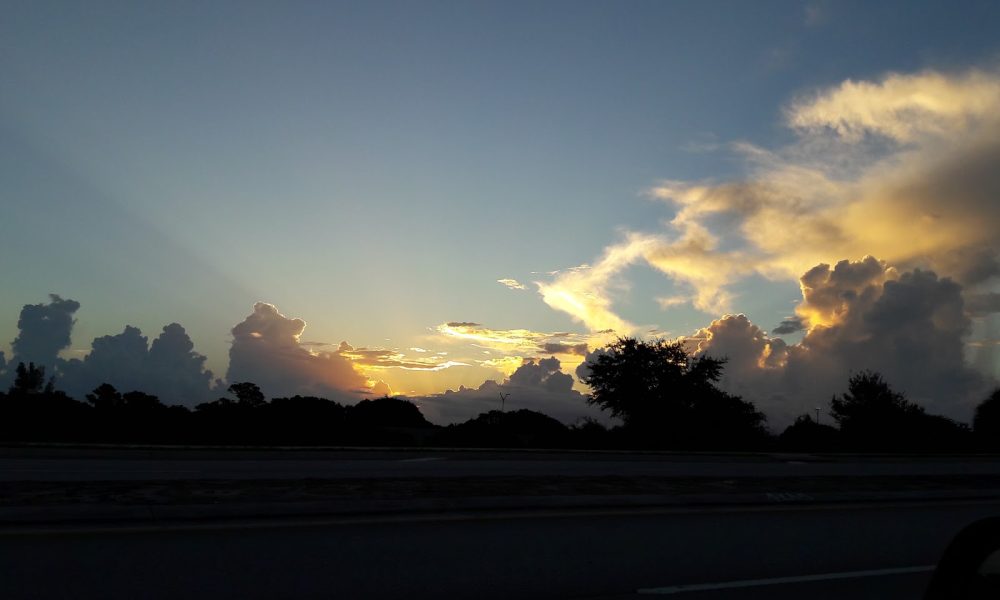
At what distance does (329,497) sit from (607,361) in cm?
5242

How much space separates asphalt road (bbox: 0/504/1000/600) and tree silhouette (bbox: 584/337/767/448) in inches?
1954

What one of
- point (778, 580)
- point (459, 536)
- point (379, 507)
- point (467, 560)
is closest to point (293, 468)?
point (379, 507)

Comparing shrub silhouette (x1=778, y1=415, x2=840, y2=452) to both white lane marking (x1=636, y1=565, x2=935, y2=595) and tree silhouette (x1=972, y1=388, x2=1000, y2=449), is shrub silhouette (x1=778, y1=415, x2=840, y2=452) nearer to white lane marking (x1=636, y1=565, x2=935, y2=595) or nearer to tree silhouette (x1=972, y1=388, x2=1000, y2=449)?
tree silhouette (x1=972, y1=388, x2=1000, y2=449)

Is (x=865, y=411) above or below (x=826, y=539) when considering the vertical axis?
above

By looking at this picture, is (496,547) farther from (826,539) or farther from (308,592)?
(826,539)

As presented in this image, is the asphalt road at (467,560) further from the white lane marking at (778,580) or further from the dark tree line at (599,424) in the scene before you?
the dark tree line at (599,424)

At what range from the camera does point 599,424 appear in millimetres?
61969

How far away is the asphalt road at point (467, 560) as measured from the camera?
7629 mm

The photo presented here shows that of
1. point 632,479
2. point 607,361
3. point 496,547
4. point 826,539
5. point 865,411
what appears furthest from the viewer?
point 865,411

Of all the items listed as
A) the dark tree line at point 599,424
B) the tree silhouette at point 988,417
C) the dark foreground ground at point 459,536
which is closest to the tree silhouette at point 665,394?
the dark tree line at point 599,424

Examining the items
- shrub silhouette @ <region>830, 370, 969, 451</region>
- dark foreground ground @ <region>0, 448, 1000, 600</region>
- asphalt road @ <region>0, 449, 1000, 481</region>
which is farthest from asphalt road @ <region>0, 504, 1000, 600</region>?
shrub silhouette @ <region>830, 370, 969, 451</region>

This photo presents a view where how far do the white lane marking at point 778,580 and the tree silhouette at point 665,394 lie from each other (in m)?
51.1

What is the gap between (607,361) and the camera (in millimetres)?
64250

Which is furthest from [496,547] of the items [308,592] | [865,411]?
[865,411]
